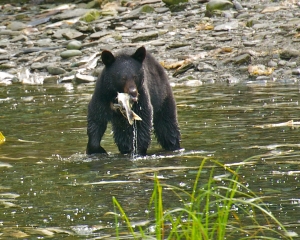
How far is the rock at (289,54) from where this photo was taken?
15.3 metres

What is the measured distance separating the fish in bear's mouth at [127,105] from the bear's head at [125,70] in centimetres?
4

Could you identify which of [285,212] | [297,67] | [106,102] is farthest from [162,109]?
[297,67]

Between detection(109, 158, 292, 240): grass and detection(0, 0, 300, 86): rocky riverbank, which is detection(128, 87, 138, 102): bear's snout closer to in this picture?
detection(109, 158, 292, 240): grass

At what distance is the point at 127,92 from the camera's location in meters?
7.74

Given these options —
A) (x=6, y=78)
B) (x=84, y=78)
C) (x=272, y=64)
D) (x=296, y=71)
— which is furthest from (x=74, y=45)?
(x=296, y=71)

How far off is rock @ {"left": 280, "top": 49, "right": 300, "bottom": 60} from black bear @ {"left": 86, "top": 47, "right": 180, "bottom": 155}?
7.27 m

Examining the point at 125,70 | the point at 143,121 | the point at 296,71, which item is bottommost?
the point at 296,71

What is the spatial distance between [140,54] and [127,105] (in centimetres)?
71

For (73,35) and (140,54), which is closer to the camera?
(140,54)

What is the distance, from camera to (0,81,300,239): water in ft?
17.6

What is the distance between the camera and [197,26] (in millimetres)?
19156

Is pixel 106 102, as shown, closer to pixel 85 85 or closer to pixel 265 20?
pixel 85 85

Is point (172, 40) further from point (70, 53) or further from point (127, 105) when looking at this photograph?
point (127, 105)

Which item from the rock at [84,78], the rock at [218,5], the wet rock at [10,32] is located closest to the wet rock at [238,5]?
the rock at [218,5]
